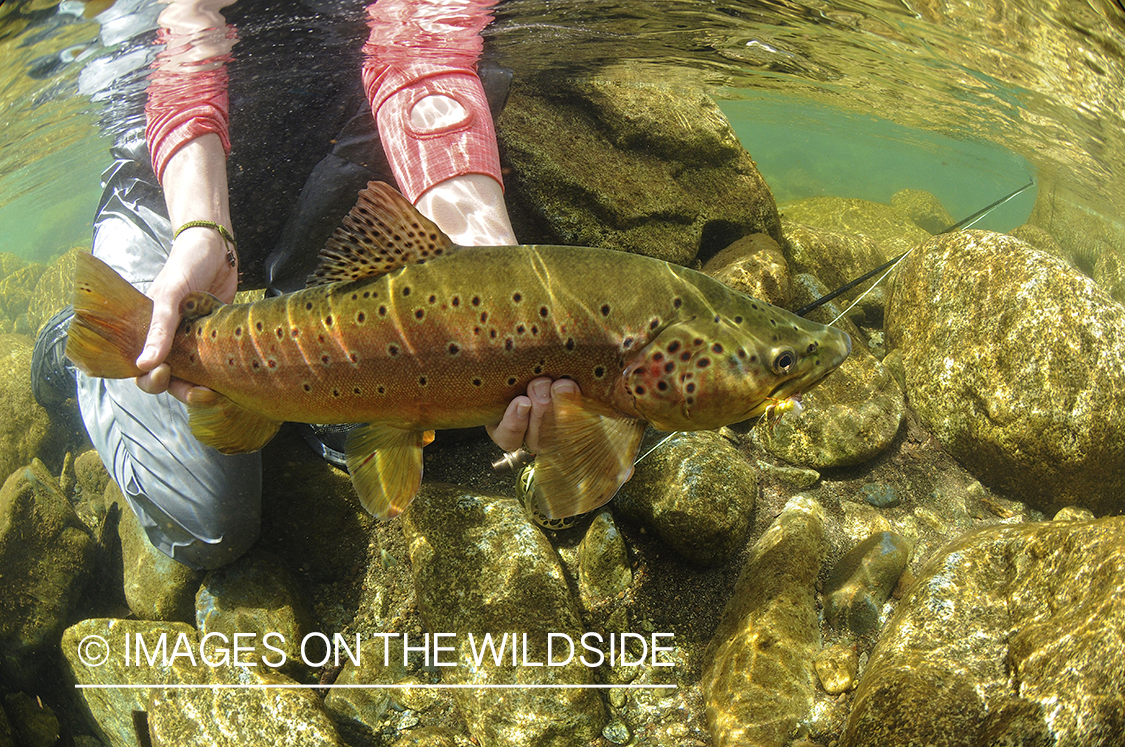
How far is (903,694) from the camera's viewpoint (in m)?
2.61

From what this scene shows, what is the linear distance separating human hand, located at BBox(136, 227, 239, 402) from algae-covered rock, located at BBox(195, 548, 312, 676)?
2020 mm

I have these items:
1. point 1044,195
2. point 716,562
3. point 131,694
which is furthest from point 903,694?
point 1044,195

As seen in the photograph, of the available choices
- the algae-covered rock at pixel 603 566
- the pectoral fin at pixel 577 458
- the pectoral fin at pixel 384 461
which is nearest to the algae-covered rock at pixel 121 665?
the pectoral fin at pixel 384 461

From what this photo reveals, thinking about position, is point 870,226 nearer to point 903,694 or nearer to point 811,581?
point 811,581

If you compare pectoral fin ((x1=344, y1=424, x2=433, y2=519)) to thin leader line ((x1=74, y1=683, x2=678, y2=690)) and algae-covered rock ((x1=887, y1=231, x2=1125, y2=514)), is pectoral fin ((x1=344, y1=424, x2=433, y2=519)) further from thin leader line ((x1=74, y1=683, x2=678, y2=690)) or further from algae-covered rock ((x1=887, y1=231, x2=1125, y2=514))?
algae-covered rock ((x1=887, y1=231, x2=1125, y2=514))

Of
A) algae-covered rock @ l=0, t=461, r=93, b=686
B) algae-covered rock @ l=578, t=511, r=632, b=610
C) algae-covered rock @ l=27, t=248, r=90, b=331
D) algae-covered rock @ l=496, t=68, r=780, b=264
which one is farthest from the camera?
algae-covered rock @ l=27, t=248, r=90, b=331

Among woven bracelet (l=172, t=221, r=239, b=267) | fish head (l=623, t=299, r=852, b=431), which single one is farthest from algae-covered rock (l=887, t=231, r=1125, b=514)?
woven bracelet (l=172, t=221, r=239, b=267)

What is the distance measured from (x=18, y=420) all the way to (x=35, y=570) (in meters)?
2.82

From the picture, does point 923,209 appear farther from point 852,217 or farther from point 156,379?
point 156,379

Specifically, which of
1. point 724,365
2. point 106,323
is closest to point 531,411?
point 724,365

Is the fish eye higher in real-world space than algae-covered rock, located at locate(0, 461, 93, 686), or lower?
higher

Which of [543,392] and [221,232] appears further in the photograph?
[221,232]

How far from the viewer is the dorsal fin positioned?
7.35 ft

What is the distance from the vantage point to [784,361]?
216 centimetres
